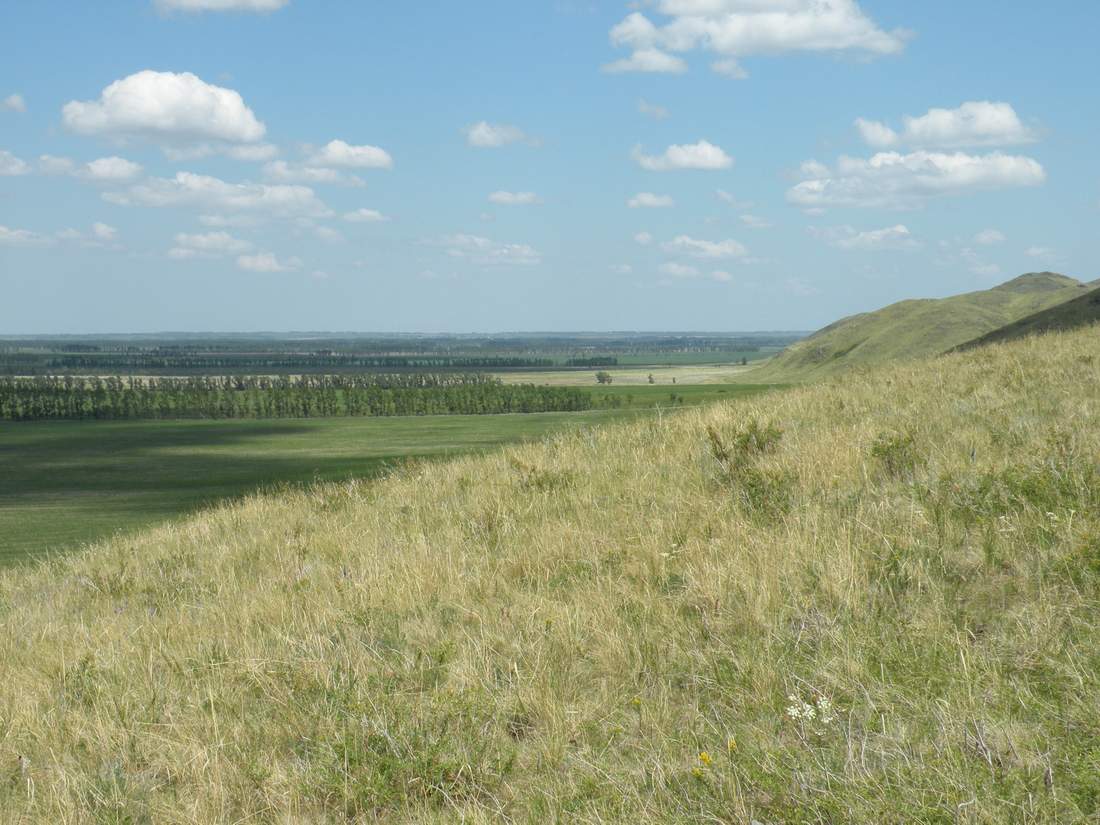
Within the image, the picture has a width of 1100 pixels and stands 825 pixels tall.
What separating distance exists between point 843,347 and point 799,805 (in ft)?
629

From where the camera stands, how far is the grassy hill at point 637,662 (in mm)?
3730

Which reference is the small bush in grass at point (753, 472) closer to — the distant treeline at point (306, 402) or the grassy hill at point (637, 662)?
the grassy hill at point (637, 662)

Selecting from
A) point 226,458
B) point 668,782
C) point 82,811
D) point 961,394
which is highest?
point 961,394

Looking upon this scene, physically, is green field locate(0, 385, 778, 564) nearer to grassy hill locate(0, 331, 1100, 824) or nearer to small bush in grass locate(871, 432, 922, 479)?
small bush in grass locate(871, 432, 922, 479)

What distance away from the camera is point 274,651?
19.3ft

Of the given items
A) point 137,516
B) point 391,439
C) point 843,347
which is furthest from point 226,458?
point 843,347

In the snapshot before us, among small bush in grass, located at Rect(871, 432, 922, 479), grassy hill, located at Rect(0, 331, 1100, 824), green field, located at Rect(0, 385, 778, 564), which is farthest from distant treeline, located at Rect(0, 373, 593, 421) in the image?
grassy hill, located at Rect(0, 331, 1100, 824)

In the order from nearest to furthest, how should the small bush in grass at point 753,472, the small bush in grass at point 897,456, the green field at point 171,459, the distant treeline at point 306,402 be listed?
the small bush in grass at point 753,472 → the small bush in grass at point 897,456 → the green field at point 171,459 → the distant treeline at point 306,402

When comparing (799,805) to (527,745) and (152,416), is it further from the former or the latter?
(152,416)

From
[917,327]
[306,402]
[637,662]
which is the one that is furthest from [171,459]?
[917,327]

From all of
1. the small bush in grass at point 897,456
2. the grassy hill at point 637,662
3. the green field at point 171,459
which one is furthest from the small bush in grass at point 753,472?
the green field at point 171,459

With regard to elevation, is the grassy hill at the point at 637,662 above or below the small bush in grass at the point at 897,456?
below

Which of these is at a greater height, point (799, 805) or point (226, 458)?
point (799, 805)

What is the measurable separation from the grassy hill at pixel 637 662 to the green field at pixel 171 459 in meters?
20.3
